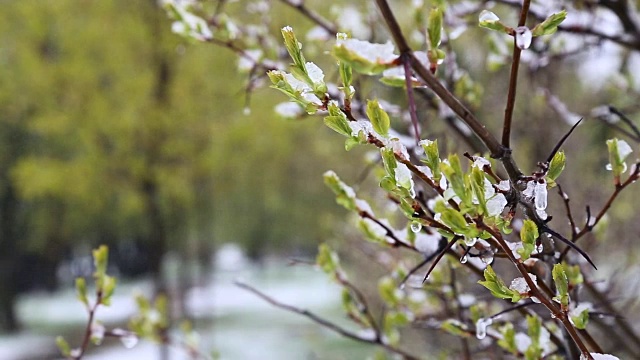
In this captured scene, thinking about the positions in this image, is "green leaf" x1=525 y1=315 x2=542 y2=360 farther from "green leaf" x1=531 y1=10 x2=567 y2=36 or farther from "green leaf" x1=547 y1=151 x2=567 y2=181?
"green leaf" x1=531 y1=10 x2=567 y2=36

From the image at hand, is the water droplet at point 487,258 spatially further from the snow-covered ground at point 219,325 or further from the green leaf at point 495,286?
the snow-covered ground at point 219,325

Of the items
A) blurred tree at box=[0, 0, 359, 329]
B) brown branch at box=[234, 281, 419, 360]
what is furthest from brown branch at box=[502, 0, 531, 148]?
blurred tree at box=[0, 0, 359, 329]

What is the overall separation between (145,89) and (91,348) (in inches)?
212

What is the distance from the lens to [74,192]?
777cm

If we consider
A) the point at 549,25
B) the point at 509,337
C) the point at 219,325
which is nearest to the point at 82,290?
the point at 509,337

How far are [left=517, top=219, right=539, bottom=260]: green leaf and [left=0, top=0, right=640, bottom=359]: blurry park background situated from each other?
1.42 meters

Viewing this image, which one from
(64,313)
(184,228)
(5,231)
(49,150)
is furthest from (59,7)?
(64,313)

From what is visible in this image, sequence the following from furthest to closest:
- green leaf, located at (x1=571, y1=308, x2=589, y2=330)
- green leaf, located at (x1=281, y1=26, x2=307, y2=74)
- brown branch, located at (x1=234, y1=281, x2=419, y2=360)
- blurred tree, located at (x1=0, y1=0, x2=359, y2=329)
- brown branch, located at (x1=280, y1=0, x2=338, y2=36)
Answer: blurred tree, located at (x1=0, y1=0, x2=359, y2=329)
brown branch, located at (x1=280, y1=0, x2=338, y2=36)
brown branch, located at (x1=234, y1=281, x2=419, y2=360)
green leaf, located at (x1=571, y1=308, x2=589, y2=330)
green leaf, located at (x1=281, y1=26, x2=307, y2=74)

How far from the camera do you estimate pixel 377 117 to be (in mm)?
704

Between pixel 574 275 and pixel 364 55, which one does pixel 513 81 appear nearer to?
pixel 364 55

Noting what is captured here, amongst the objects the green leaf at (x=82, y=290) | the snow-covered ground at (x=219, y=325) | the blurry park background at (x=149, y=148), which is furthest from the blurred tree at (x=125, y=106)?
the green leaf at (x=82, y=290)

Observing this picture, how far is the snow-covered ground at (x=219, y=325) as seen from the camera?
34.2ft

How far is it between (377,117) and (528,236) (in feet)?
0.78

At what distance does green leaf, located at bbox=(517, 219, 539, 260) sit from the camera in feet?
2.35
